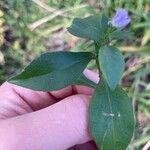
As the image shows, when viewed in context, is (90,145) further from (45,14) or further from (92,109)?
(45,14)

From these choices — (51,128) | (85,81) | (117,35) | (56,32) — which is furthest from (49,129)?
(56,32)

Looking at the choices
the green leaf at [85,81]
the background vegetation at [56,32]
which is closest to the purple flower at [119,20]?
the green leaf at [85,81]

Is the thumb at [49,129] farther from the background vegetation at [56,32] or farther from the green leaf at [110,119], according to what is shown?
the background vegetation at [56,32]

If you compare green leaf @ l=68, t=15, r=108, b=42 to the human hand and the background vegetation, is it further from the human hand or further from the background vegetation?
the background vegetation

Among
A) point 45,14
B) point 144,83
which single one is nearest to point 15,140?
point 144,83

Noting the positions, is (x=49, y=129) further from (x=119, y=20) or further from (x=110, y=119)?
(x=119, y=20)

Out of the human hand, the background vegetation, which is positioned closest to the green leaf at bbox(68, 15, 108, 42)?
the human hand

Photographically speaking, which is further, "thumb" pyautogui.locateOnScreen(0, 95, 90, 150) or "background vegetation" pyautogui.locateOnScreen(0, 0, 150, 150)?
"background vegetation" pyautogui.locateOnScreen(0, 0, 150, 150)
